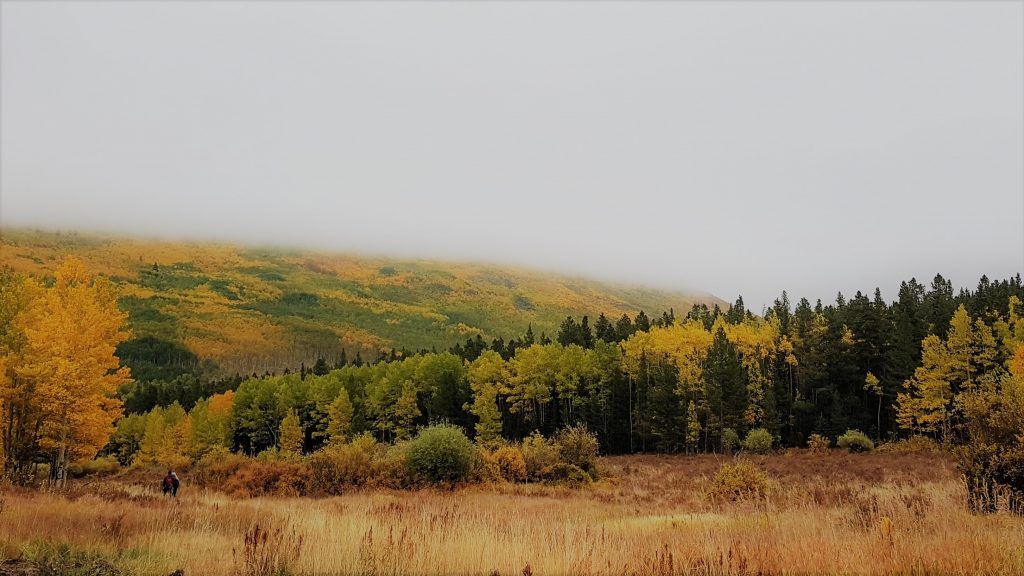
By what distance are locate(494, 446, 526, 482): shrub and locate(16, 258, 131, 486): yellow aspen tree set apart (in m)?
21.6

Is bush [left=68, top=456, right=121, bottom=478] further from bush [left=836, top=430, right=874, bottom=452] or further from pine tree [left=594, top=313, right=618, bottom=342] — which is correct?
bush [left=836, top=430, right=874, bottom=452]

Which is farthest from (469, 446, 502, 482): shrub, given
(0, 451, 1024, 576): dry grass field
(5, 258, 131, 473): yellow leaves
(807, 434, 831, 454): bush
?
(807, 434, 831, 454): bush

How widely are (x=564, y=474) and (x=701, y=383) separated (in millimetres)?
36463

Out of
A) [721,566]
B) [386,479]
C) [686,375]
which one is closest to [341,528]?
Result: [721,566]

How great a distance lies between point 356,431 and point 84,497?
63.1 m

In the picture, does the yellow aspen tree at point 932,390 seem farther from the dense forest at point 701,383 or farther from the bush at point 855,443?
the bush at point 855,443

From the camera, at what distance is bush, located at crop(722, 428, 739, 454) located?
54.6m

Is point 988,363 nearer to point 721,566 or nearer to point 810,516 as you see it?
point 810,516

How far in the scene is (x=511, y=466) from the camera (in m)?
32.2

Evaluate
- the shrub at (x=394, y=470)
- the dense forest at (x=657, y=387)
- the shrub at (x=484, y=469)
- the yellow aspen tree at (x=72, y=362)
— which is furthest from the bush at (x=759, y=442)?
the yellow aspen tree at (x=72, y=362)

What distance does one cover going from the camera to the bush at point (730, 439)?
54.6 m

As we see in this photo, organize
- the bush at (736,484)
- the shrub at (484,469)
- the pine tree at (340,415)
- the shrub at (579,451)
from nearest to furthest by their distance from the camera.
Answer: the bush at (736,484) < the shrub at (484,469) < the shrub at (579,451) < the pine tree at (340,415)

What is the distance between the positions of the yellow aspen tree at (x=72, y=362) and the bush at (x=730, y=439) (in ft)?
165

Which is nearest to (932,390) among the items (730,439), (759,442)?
(759,442)
